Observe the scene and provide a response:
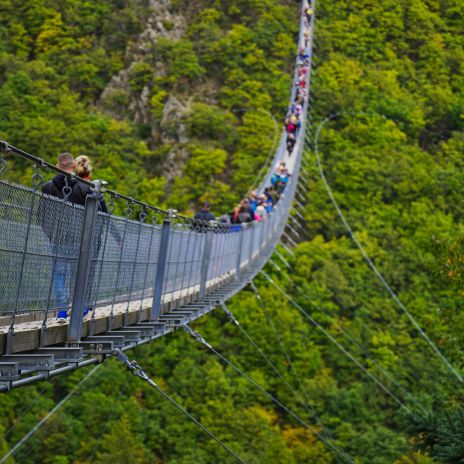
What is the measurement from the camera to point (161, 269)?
8203mm

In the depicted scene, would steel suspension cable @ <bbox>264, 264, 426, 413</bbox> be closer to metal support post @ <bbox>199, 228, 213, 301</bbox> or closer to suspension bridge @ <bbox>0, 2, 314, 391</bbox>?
metal support post @ <bbox>199, 228, 213, 301</bbox>

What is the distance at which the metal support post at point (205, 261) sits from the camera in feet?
35.0

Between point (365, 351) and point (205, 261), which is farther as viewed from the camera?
point (365, 351)

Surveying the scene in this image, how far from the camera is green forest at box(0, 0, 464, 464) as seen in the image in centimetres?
3153

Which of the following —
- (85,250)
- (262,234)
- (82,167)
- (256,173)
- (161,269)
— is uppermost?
(82,167)

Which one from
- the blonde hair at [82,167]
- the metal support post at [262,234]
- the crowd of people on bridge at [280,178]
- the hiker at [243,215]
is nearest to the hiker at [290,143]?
the crowd of people on bridge at [280,178]

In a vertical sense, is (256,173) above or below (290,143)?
below

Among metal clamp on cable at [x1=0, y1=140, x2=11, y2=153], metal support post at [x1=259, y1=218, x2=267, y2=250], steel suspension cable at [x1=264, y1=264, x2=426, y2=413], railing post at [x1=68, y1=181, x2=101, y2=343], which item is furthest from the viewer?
steel suspension cable at [x1=264, y1=264, x2=426, y2=413]

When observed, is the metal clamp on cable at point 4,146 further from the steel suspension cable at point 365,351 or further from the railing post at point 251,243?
the steel suspension cable at point 365,351

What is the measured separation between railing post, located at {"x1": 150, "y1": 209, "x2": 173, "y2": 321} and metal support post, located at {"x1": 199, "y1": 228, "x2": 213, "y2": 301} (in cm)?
224

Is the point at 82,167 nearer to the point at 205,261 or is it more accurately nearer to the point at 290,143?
the point at 205,261

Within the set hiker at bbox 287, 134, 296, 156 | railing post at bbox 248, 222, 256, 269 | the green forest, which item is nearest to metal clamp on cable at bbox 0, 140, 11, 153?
the green forest

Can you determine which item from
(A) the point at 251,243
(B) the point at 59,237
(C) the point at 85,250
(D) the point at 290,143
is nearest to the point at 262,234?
(A) the point at 251,243

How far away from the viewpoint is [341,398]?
3262 cm
